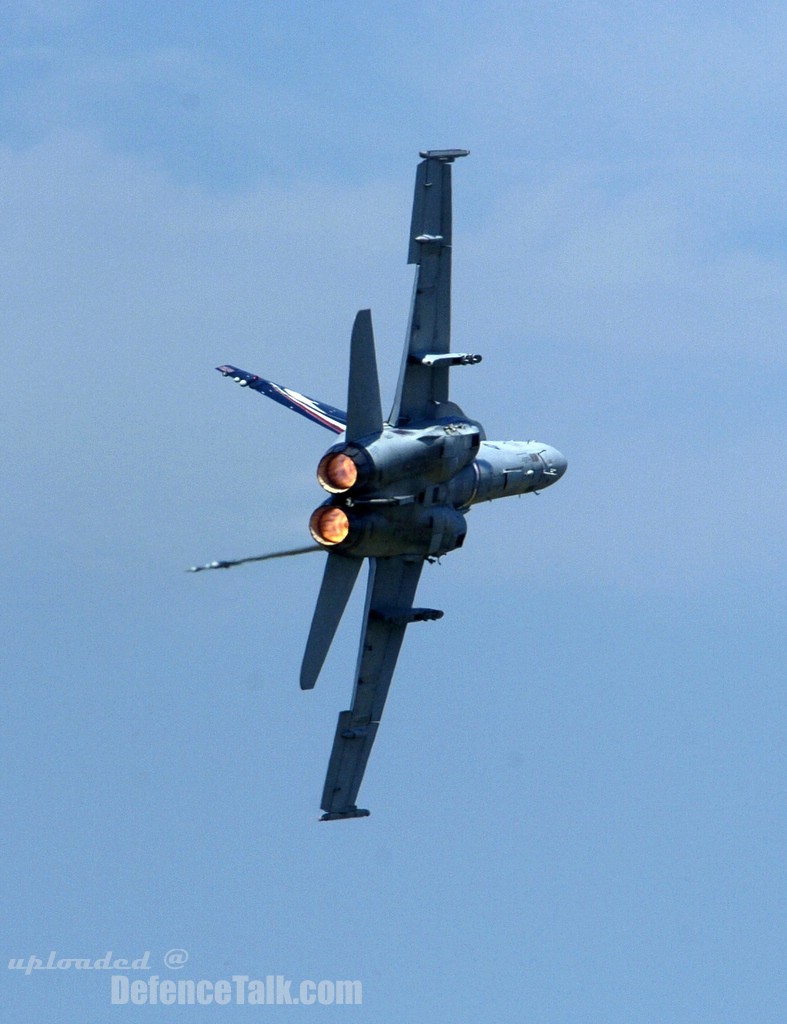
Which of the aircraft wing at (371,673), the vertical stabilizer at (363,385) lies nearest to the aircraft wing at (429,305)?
the vertical stabilizer at (363,385)

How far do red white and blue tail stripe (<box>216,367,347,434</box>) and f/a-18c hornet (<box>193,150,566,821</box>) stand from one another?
5cm

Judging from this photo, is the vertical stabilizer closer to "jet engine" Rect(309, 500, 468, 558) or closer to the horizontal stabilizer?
"jet engine" Rect(309, 500, 468, 558)

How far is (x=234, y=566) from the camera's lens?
39.7 meters

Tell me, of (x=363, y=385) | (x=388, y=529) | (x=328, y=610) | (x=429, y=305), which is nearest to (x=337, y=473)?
(x=363, y=385)

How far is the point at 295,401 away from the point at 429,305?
195 inches

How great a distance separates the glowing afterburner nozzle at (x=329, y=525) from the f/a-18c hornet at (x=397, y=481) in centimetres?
2

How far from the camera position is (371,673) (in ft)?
149

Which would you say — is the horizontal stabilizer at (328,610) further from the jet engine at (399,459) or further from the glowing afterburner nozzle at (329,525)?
the jet engine at (399,459)

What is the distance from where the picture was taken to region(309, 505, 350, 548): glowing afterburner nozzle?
41906 mm

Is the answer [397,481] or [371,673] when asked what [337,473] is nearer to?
[397,481]

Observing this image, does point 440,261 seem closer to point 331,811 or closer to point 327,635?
point 327,635

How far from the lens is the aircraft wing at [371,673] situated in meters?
44.7

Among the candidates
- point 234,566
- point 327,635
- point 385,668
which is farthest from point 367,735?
point 234,566

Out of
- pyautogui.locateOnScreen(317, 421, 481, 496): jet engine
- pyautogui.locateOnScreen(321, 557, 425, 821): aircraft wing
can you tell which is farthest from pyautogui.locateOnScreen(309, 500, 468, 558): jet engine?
pyautogui.locateOnScreen(321, 557, 425, 821): aircraft wing
